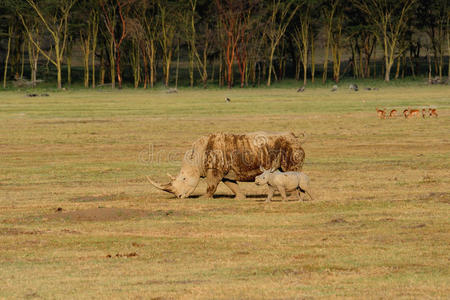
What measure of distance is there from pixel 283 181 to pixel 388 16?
8986 cm

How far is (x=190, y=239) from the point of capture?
17344 mm

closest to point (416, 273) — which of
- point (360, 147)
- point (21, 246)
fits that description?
point (21, 246)

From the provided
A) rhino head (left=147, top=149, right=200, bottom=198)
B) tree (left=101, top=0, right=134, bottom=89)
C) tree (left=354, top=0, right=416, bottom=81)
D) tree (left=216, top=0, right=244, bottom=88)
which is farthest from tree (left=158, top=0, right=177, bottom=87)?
rhino head (left=147, top=149, right=200, bottom=198)

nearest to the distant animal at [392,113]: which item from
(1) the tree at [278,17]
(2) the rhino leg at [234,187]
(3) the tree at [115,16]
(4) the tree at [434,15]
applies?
(2) the rhino leg at [234,187]

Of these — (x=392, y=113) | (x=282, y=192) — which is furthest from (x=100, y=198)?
(x=392, y=113)

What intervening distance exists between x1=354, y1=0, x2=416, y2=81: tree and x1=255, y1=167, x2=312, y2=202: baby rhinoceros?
8784 centimetres

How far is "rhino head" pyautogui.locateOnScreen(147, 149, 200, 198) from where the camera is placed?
22578 millimetres

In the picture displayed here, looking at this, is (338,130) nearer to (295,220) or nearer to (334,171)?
(334,171)

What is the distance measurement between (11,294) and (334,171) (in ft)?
60.7

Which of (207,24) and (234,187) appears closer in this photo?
(234,187)

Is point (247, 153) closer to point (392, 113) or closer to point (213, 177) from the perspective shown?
point (213, 177)

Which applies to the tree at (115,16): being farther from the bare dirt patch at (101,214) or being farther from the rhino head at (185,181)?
the bare dirt patch at (101,214)

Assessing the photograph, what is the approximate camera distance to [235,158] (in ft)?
73.2

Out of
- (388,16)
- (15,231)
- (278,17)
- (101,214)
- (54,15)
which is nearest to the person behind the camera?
(15,231)
